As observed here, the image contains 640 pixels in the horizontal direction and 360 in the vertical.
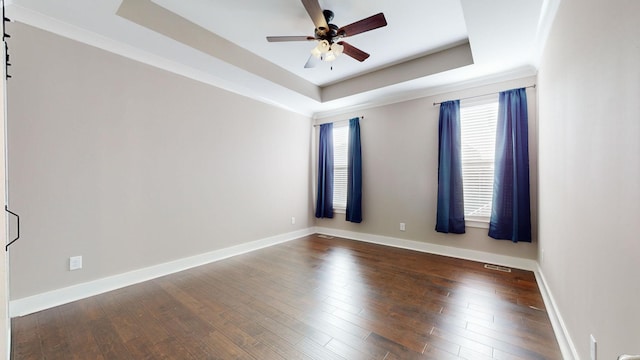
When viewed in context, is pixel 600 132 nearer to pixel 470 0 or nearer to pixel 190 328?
pixel 470 0

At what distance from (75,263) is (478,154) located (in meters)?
5.15

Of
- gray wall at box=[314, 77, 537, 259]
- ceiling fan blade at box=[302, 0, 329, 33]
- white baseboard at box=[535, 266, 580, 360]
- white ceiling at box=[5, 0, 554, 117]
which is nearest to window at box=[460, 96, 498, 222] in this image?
gray wall at box=[314, 77, 537, 259]

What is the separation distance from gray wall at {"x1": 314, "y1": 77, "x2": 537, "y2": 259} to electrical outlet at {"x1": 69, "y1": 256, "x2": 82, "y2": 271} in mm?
3998

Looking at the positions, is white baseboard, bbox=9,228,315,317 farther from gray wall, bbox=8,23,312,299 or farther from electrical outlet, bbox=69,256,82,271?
electrical outlet, bbox=69,256,82,271

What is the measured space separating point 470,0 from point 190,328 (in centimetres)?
358

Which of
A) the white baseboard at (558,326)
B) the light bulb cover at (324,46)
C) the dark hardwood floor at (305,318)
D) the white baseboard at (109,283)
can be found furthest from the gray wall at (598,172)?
A: the white baseboard at (109,283)

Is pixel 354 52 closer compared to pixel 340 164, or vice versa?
pixel 354 52

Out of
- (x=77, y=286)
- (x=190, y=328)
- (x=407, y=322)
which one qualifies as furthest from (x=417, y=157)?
(x=77, y=286)

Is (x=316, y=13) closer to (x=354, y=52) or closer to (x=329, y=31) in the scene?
(x=329, y=31)

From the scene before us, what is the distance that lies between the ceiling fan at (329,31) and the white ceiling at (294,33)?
28 cm

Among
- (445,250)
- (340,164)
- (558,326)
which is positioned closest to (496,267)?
(445,250)

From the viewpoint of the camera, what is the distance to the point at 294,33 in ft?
9.91

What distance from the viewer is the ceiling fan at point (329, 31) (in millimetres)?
2201

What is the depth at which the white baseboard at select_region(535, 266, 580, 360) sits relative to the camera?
156 centimetres
